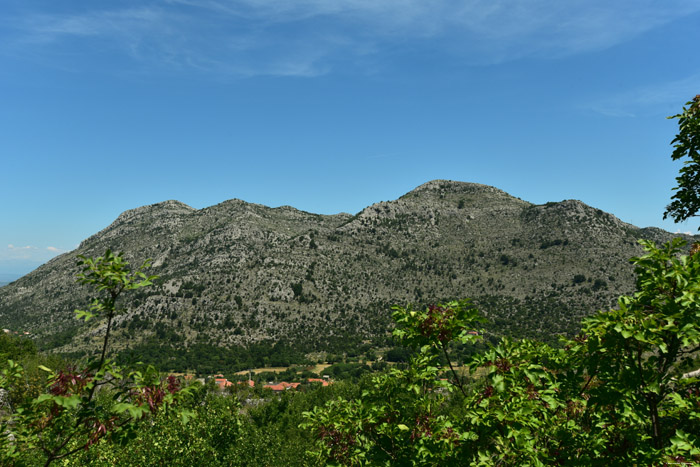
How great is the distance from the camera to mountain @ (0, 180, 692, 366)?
13225 centimetres

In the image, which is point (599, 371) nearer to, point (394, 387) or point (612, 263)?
point (394, 387)

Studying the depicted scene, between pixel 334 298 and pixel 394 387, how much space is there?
14764 cm

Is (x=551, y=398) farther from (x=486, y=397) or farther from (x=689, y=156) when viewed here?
(x=689, y=156)

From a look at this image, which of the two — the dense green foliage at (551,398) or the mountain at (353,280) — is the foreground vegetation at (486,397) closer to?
the dense green foliage at (551,398)

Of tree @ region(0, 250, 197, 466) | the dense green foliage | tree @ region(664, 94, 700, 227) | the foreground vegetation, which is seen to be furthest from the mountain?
tree @ region(0, 250, 197, 466)

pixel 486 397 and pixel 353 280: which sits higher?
pixel 353 280

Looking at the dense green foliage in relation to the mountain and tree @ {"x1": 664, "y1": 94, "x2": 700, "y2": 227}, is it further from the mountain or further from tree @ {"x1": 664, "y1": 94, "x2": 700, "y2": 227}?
the mountain

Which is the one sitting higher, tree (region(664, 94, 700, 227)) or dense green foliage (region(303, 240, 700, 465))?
tree (region(664, 94, 700, 227))

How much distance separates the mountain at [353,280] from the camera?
434 feet

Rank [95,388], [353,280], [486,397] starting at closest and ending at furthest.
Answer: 1. [95,388]
2. [486,397]
3. [353,280]

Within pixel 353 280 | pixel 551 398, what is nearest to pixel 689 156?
pixel 551 398

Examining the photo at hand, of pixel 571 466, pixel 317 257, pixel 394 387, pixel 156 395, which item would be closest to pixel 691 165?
pixel 571 466

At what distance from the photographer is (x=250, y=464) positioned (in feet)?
81.9

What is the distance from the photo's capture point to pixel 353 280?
15800 cm
